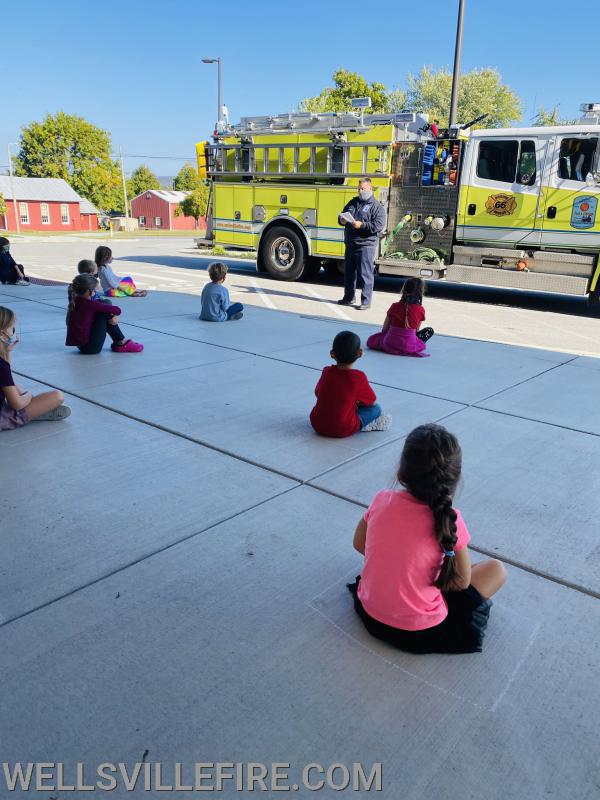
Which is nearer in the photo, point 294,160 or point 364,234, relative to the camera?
point 364,234

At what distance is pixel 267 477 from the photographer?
3.70 metres

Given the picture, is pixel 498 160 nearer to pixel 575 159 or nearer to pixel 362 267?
pixel 575 159

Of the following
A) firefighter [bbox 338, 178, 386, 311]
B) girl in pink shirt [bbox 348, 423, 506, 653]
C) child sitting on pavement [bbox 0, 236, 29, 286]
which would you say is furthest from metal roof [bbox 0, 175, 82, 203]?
girl in pink shirt [bbox 348, 423, 506, 653]

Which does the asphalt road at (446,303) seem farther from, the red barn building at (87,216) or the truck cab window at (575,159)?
the red barn building at (87,216)

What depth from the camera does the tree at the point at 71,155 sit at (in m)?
73.0

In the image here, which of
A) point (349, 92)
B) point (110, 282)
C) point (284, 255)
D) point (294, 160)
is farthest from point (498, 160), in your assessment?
point (349, 92)

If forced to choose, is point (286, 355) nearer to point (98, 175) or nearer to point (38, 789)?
point (38, 789)

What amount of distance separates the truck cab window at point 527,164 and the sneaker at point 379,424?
7682mm

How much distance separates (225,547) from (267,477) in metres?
0.83

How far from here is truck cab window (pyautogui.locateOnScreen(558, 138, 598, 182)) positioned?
9961 mm

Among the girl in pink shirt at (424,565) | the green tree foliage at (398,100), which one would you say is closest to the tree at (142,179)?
the green tree foliage at (398,100)

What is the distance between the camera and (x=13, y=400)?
4.10 meters

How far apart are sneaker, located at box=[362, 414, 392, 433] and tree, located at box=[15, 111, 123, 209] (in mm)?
79280

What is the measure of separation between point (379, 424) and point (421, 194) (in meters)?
8.23
